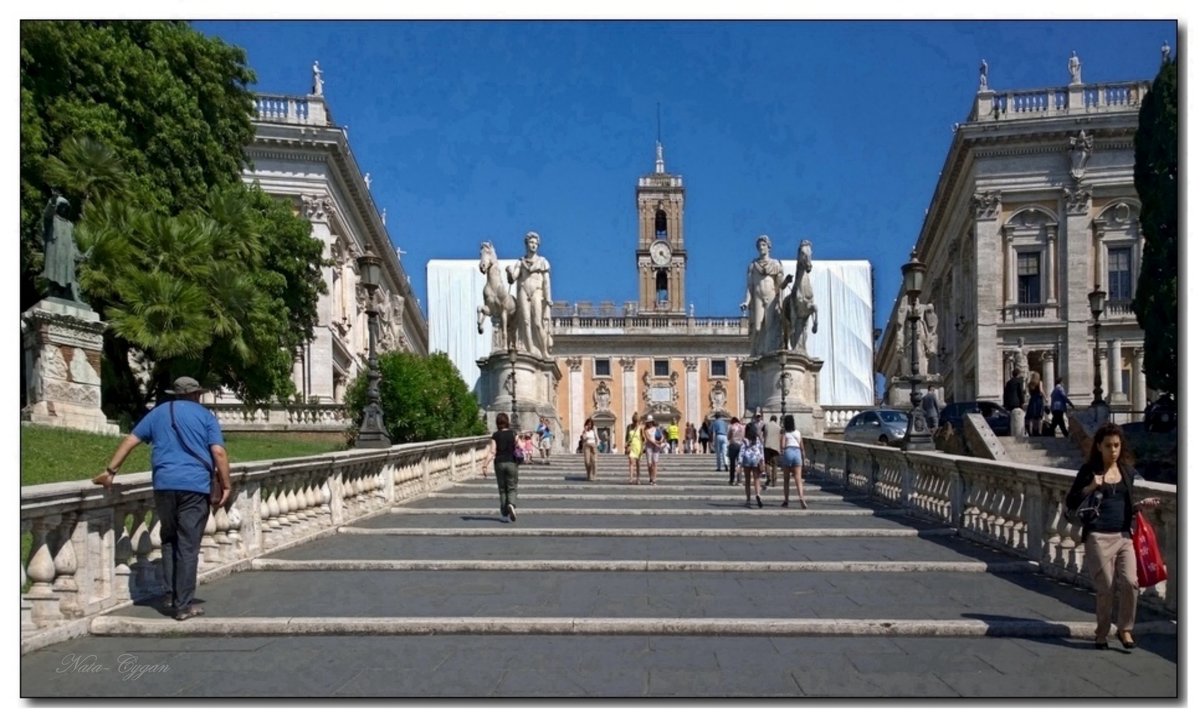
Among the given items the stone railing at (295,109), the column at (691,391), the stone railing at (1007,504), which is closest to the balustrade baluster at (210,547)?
the stone railing at (1007,504)

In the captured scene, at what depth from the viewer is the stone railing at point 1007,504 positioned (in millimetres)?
6512

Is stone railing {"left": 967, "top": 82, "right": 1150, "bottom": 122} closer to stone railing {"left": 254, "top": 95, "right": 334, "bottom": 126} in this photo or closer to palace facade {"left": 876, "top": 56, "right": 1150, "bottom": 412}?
palace facade {"left": 876, "top": 56, "right": 1150, "bottom": 412}

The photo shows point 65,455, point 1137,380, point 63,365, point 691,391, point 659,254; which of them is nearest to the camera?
point 65,455

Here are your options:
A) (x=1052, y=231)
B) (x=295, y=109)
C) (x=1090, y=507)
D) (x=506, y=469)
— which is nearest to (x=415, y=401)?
(x=506, y=469)

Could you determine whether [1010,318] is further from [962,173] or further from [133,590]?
[133,590]

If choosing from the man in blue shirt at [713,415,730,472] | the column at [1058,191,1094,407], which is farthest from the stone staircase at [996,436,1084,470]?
the column at [1058,191,1094,407]

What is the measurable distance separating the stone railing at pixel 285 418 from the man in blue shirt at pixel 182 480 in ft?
86.2

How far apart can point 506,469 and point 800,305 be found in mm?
14015

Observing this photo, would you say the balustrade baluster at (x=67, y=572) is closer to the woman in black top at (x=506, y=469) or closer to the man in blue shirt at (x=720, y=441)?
the woman in black top at (x=506, y=469)

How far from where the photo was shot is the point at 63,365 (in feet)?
52.3

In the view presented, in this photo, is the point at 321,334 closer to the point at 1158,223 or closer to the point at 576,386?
the point at 1158,223

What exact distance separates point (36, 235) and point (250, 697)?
17848mm

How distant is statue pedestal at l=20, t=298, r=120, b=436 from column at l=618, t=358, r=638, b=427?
187ft

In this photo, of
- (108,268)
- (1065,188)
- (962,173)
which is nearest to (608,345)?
(962,173)
